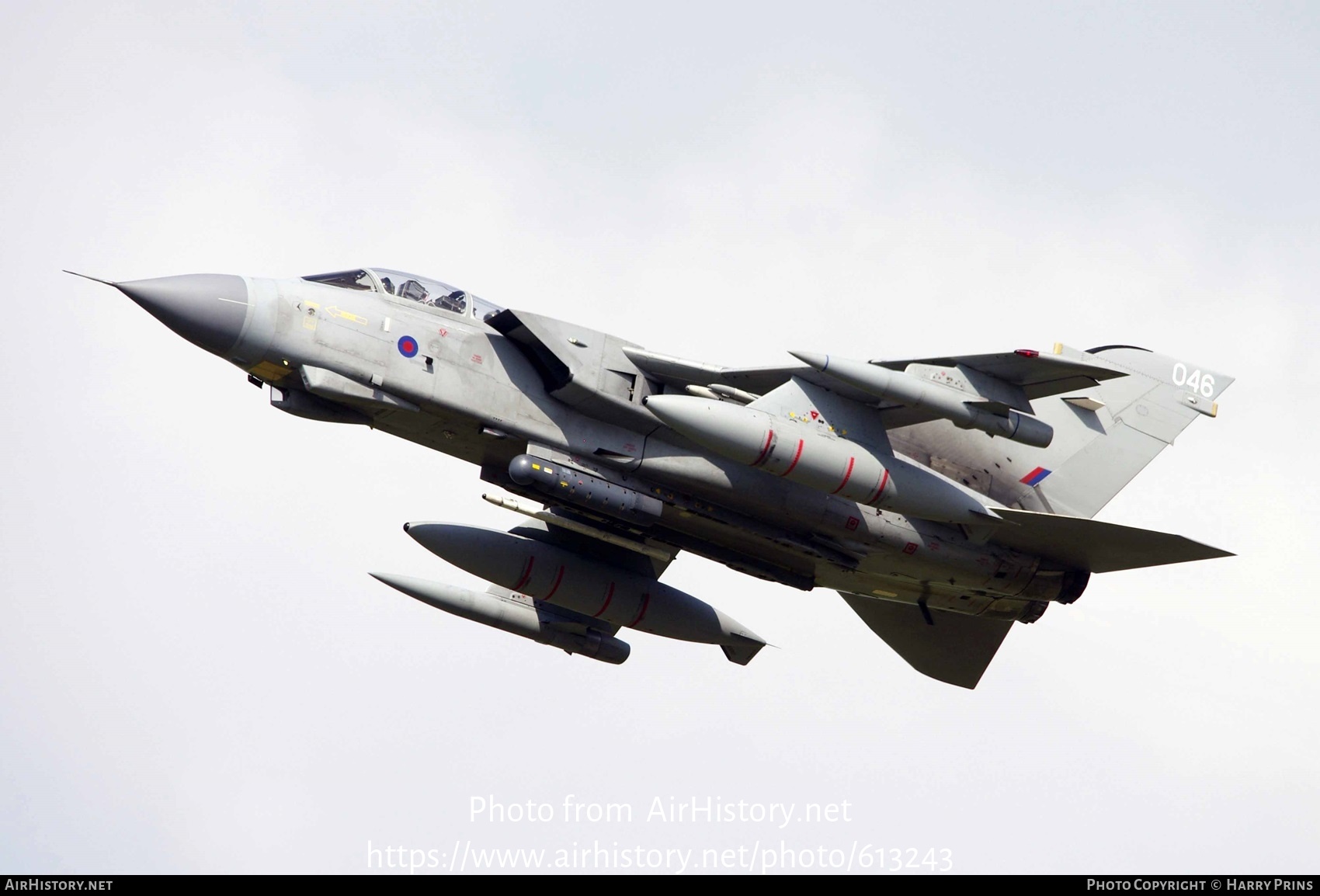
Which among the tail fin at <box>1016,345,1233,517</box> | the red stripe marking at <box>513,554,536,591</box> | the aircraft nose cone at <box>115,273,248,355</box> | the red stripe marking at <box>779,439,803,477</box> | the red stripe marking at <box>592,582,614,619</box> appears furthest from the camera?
the red stripe marking at <box>592,582,614,619</box>

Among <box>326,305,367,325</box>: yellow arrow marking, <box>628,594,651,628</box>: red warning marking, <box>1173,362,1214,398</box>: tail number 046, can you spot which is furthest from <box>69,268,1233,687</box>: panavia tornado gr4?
<box>1173,362,1214,398</box>: tail number 046

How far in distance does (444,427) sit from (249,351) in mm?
2460

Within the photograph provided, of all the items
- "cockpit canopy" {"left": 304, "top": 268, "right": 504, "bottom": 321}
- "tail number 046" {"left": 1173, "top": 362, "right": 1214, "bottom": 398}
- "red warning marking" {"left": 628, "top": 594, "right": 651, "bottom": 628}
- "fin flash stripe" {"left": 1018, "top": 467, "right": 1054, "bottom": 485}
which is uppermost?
"tail number 046" {"left": 1173, "top": 362, "right": 1214, "bottom": 398}

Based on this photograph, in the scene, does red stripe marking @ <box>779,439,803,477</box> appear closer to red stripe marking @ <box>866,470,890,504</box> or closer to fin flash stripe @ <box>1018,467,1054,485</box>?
red stripe marking @ <box>866,470,890,504</box>

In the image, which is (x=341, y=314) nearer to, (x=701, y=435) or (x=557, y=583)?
(x=701, y=435)

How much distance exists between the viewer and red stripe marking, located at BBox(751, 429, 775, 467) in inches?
688

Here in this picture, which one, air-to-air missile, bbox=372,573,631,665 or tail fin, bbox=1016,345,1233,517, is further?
air-to-air missile, bbox=372,573,631,665

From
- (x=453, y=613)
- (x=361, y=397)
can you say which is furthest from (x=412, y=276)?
(x=453, y=613)

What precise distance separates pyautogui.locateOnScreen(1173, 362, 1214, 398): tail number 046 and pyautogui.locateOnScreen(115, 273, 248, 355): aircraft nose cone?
1370 cm

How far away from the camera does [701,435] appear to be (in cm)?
1730

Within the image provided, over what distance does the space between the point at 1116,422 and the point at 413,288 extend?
10694 mm

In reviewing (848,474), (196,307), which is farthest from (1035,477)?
(196,307)

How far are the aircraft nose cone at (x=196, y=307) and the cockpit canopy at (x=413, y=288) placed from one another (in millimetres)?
1099

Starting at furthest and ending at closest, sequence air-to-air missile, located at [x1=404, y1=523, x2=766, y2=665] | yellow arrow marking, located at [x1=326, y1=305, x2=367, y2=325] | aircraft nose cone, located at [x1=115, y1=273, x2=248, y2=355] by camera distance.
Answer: air-to-air missile, located at [x1=404, y1=523, x2=766, y2=665] < yellow arrow marking, located at [x1=326, y1=305, x2=367, y2=325] < aircraft nose cone, located at [x1=115, y1=273, x2=248, y2=355]
